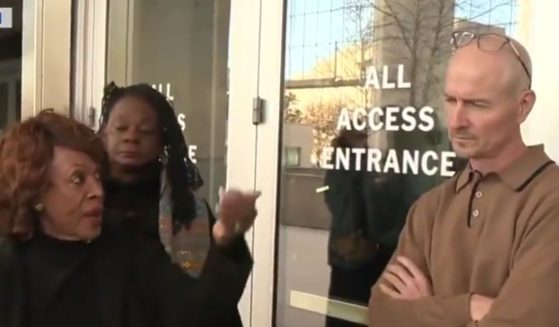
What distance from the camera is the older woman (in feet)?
5.94

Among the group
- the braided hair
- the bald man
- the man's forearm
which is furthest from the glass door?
the bald man

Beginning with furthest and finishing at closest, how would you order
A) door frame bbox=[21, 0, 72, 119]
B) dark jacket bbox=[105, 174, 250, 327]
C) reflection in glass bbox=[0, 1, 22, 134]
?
reflection in glass bbox=[0, 1, 22, 134]
door frame bbox=[21, 0, 72, 119]
dark jacket bbox=[105, 174, 250, 327]

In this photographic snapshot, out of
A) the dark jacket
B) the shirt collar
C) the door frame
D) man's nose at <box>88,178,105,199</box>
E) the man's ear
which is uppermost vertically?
the door frame

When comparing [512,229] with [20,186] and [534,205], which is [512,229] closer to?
[534,205]

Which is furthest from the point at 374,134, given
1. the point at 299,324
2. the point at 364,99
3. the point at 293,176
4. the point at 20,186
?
the point at 20,186

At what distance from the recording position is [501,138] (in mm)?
1715

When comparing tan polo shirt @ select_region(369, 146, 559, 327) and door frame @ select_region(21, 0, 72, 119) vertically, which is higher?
door frame @ select_region(21, 0, 72, 119)

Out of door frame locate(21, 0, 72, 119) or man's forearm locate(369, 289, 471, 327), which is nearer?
man's forearm locate(369, 289, 471, 327)

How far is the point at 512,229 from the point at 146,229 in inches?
40.1

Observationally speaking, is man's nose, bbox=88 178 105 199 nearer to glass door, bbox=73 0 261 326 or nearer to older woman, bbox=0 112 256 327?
older woman, bbox=0 112 256 327

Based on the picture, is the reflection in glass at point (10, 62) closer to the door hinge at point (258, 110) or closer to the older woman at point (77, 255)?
the door hinge at point (258, 110)

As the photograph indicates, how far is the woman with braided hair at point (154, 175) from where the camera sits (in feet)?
8.10

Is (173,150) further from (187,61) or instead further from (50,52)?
(50,52)

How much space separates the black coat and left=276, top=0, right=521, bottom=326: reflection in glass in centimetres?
84
